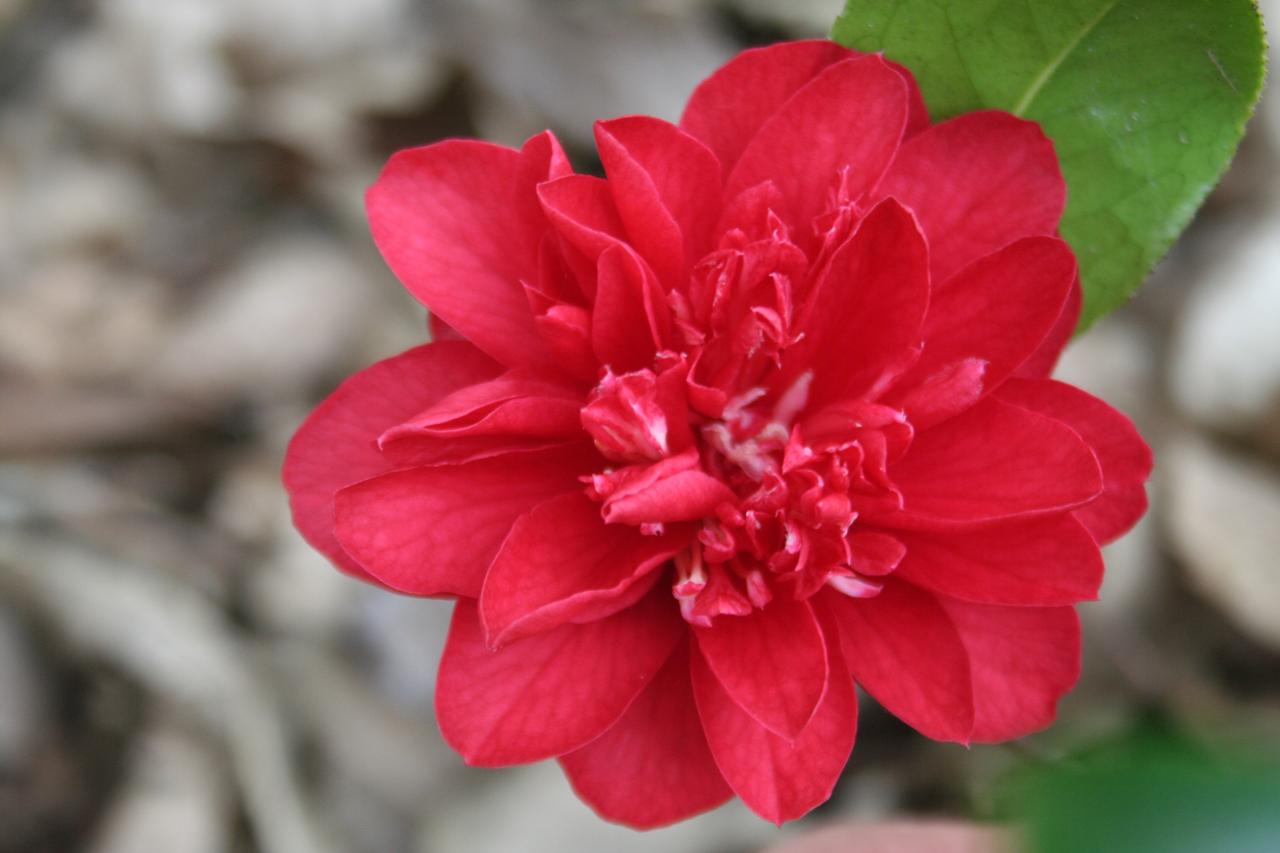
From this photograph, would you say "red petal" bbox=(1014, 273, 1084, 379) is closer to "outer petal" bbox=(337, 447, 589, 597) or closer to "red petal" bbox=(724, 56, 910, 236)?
"red petal" bbox=(724, 56, 910, 236)

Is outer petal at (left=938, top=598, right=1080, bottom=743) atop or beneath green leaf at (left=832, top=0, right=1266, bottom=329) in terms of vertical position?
beneath

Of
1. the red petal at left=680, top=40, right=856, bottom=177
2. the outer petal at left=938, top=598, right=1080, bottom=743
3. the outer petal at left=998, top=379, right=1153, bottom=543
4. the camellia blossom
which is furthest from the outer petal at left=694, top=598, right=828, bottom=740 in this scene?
the red petal at left=680, top=40, right=856, bottom=177

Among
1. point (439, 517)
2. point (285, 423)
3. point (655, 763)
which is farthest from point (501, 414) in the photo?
point (285, 423)

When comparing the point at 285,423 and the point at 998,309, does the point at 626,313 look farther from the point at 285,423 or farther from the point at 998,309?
the point at 285,423

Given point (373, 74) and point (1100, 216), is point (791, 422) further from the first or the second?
point (373, 74)

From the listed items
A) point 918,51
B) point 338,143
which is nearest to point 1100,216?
point 918,51

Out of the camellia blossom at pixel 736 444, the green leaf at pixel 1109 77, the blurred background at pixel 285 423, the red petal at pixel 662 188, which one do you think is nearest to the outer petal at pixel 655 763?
the camellia blossom at pixel 736 444

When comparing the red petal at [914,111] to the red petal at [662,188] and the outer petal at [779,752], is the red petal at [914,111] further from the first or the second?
the outer petal at [779,752]
